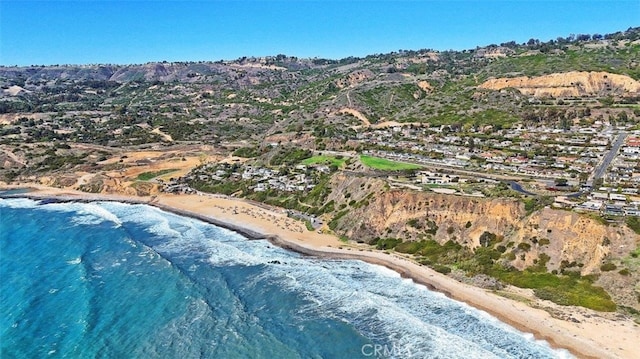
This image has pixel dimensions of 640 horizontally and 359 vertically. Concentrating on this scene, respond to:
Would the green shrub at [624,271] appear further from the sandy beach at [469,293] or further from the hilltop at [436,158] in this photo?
the sandy beach at [469,293]

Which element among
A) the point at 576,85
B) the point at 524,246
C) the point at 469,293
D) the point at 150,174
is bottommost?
the point at 150,174

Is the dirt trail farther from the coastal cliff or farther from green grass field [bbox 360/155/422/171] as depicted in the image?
the coastal cliff

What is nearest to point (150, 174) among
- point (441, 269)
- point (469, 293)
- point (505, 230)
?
point (441, 269)

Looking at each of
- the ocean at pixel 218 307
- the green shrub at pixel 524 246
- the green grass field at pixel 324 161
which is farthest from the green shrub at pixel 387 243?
the green grass field at pixel 324 161

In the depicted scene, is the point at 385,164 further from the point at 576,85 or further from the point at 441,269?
the point at 576,85

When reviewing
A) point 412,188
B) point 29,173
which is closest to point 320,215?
point 412,188

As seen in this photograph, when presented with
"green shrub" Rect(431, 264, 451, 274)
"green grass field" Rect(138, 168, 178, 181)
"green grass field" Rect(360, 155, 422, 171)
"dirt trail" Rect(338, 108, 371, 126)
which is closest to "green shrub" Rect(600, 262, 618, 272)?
"green shrub" Rect(431, 264, 451, 274)
